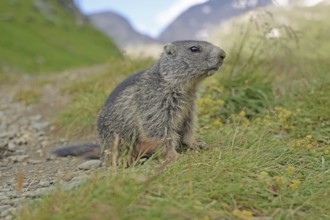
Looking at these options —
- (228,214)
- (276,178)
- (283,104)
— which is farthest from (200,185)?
(283,104)

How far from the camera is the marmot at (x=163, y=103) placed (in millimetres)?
5328

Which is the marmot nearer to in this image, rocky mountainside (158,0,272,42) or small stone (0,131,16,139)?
small stone (0,131,16,139)

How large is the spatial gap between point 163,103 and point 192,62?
605 millimetres

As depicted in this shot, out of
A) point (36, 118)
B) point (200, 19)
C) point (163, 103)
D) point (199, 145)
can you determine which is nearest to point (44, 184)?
point (163, 103)

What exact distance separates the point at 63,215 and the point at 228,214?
Answer: 118 cm

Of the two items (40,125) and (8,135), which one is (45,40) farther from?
(8,135)

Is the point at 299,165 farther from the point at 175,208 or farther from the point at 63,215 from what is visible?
the point at 63,215

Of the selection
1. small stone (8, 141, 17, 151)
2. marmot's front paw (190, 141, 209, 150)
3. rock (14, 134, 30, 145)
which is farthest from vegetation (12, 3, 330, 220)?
small stone (8, 141, 17, 151)

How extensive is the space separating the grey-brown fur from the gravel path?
25.9 inches

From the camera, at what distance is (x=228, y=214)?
3404 millimetres

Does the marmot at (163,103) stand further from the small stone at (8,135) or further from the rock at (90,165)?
the small stone at (8,135)

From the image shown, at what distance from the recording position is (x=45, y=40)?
64500 mm

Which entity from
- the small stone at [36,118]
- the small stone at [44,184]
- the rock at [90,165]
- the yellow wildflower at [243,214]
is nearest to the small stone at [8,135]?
the small stone at [36,118]

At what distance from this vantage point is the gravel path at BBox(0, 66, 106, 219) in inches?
159
